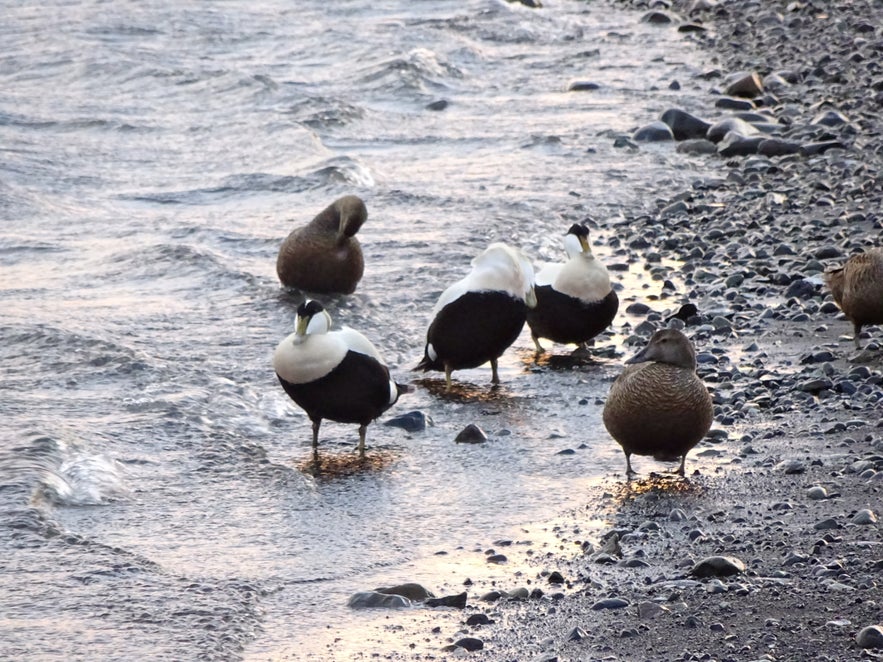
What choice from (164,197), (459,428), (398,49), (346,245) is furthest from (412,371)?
(398,49)

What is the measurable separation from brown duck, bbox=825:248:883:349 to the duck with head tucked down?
1.74 meters

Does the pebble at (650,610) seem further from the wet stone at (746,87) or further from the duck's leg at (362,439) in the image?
the wet stone at (746,87)

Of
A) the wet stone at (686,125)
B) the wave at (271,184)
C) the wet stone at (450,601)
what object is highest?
the wet stone at (450,601)

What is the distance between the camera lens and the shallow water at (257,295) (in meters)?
6.05

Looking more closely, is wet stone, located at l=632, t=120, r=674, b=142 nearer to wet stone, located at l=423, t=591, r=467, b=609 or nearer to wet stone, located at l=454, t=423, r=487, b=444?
wet stone, located at l=454, t=423, r=487, b=444

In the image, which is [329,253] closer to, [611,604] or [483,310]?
[483,310]

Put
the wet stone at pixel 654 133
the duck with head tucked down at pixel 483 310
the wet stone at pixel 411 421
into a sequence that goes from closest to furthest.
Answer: the wet stone at pixel 411 421
the duck with head tucked down at pixel 483 310
the wet stone at pixel 654 133

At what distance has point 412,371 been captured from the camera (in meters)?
9.09

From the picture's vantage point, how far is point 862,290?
8125 mm

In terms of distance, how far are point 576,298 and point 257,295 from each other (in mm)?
2957

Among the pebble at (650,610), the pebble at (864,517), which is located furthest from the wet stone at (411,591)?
the pebble at (864,517)

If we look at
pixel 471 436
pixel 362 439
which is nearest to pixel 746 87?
pixel 471 436

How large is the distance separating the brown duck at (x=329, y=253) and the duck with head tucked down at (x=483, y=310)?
2.17 metres

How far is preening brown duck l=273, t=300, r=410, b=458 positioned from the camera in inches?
290
